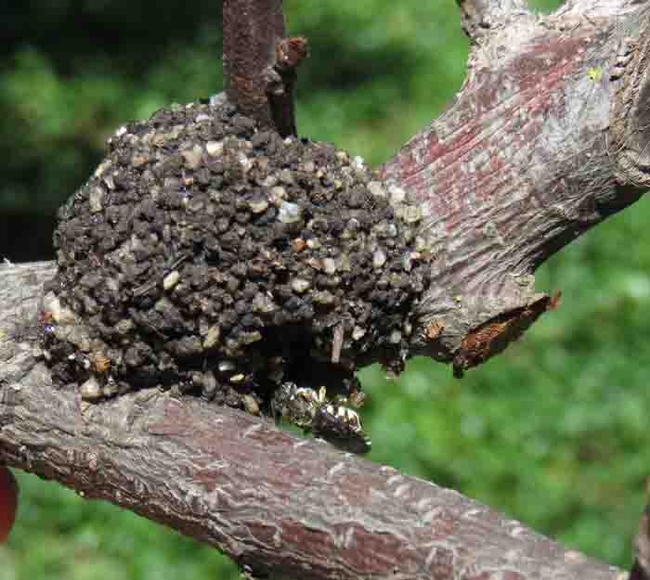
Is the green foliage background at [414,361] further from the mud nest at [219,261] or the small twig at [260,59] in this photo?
the small twig at [260,59]

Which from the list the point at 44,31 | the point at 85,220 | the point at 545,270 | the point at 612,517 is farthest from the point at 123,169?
the point at 44,31

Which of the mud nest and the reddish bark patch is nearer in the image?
the mud nest

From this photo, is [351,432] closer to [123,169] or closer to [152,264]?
[152,264]

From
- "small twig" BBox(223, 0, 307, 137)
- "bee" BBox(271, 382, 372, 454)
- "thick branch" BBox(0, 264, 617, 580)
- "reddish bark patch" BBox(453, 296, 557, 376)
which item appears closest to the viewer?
"thick branch" BBox(0, 264, 617, 580)

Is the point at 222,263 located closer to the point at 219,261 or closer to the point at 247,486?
the point at 219,261

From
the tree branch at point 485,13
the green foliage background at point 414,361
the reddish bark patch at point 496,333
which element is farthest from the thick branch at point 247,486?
the green foliage background at point 414,361

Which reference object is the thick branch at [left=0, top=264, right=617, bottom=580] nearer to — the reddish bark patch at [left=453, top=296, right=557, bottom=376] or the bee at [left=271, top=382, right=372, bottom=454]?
the bee at [left=271, top=382, right=372, bottom=454]

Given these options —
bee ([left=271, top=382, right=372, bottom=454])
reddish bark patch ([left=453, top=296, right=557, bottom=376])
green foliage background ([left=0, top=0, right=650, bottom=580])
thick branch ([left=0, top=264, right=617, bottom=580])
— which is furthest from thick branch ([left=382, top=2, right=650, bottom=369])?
green foliage background ([left=0, top=0, right=650, bottom=580])
